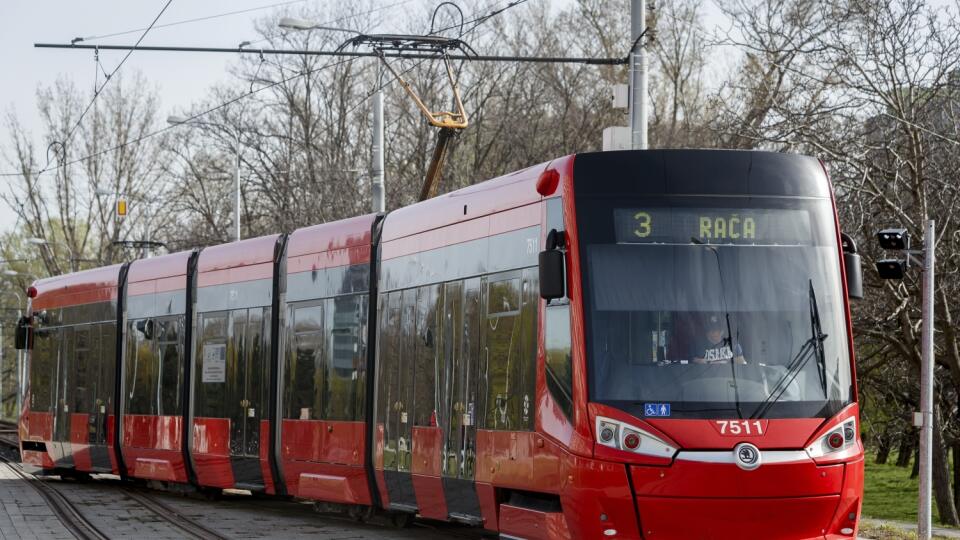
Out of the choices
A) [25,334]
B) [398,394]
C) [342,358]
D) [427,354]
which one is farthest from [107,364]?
[427,354]

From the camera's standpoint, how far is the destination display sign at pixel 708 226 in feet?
36.0

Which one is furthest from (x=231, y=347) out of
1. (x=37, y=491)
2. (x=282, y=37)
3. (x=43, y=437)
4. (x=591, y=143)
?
(x=282, y=37)

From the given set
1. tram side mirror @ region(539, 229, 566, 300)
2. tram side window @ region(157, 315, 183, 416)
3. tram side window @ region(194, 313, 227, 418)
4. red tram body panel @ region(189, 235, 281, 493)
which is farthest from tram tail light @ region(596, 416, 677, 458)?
tram side window @ region(157, 315, 183, 416)

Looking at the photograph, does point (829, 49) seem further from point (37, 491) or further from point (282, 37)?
point (282, 37)

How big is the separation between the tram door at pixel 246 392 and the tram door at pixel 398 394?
3.33 metres

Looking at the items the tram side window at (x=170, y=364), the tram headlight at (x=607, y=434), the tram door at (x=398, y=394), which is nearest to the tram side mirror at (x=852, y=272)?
the tram headlight at (x=607, y=434)

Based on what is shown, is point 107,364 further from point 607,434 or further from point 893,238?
point 607,434

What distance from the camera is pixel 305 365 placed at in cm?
1705

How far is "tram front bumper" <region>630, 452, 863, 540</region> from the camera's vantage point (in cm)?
1035

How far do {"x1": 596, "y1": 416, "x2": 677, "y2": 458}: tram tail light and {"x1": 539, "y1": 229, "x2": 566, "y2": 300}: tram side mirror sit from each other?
97cm

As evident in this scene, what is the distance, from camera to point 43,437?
25000mm

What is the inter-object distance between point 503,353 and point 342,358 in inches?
166

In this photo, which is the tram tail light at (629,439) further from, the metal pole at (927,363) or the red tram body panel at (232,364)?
the metal pole at (927,363)

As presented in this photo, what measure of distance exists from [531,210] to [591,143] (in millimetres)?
33632
